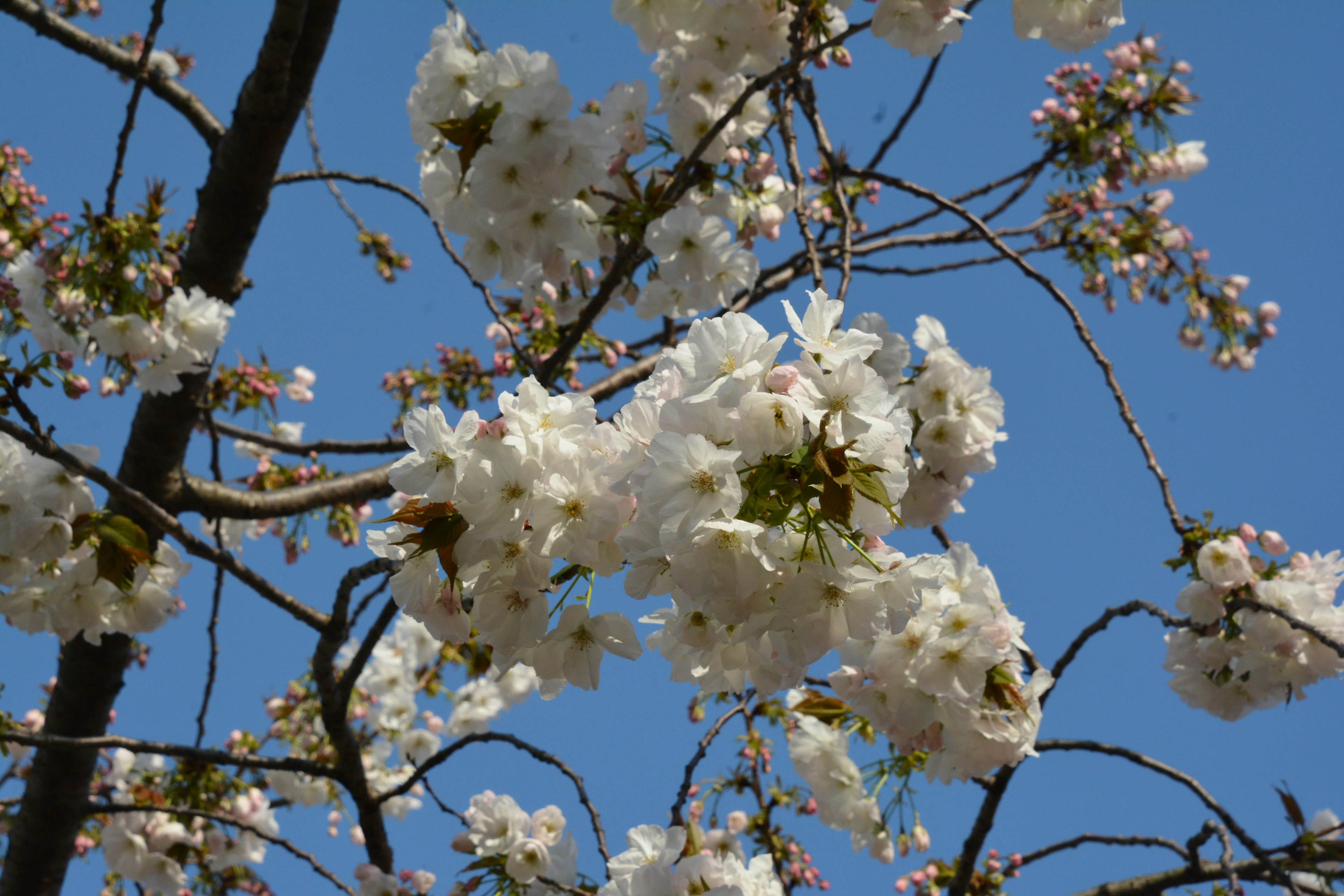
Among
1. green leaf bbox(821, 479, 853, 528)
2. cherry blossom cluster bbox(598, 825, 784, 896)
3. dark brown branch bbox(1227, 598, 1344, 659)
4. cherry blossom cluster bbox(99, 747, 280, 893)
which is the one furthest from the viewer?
cherry blossom cluster bbox(99, 747, 280, 893)

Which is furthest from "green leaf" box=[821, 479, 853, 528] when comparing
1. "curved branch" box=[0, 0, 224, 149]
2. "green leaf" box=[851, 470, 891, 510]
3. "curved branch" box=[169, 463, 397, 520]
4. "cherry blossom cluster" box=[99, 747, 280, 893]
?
"cherry blossom cluster" box=[99, 747, 280, 893]

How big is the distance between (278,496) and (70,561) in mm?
747

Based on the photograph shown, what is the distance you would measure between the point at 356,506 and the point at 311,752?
70.2 inches

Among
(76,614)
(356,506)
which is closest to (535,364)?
(356,506)

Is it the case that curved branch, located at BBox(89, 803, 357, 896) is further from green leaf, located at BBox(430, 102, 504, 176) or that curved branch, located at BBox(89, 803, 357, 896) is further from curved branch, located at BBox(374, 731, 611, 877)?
green leaf, located at BBox(430, 102, 504, 176)

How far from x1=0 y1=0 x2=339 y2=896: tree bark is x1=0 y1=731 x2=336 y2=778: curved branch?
0.67 m

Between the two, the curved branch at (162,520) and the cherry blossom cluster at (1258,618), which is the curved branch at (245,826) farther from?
the cherry blossom cluster at (1258,618)

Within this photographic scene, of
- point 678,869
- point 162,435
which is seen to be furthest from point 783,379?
point 162,435

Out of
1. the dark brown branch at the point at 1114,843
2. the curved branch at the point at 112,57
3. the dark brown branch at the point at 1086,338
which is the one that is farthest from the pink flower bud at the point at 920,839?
the curved branch at the point at 112,57

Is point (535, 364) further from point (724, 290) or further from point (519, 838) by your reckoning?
point (519, 838)

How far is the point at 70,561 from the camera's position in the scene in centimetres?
250

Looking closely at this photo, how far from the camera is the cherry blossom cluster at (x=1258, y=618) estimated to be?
2.17 meters

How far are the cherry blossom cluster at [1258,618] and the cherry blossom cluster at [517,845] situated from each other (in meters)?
1.81

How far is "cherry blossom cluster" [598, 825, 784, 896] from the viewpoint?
1799 millimetres
